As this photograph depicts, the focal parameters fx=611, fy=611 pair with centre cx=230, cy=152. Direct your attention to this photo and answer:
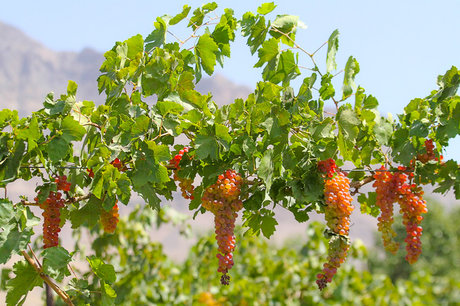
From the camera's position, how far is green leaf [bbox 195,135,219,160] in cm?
220

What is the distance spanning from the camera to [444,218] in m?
22.1

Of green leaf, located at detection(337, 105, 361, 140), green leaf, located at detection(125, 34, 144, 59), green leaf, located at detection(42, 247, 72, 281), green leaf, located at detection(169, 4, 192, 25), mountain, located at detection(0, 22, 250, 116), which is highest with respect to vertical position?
mountain, located at detection(0, 22, 250, 116)

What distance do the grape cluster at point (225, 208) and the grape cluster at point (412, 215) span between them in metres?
0.67

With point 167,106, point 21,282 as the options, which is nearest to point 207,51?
point 167,106

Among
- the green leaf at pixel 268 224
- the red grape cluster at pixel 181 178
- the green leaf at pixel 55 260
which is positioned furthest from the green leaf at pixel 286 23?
the green leaf at pixel 55 260

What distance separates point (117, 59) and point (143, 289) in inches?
184

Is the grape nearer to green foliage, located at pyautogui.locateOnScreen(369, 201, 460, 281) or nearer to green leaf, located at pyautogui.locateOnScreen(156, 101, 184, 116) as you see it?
green leaf, located at pyautogui.locateOnScreen(156, 101, 184, 116)

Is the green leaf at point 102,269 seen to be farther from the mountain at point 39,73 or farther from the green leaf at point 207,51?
the mountain at point 39,73

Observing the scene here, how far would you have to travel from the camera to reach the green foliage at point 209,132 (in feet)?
7.40

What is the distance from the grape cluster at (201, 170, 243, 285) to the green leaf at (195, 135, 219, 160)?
91 millimetres

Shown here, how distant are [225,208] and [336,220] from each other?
1.35ft

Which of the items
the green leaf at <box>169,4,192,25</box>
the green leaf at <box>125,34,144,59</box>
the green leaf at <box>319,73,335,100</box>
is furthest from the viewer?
the green leaf at <box>169,4,192,25</box>

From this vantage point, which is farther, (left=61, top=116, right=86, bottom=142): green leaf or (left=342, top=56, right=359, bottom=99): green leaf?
(left=342, top=56, right=359, bottom=99): green leaf

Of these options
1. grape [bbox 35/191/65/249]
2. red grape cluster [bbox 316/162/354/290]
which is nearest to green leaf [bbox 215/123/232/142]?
red grape cluster [bbox 316/162/354/290]
